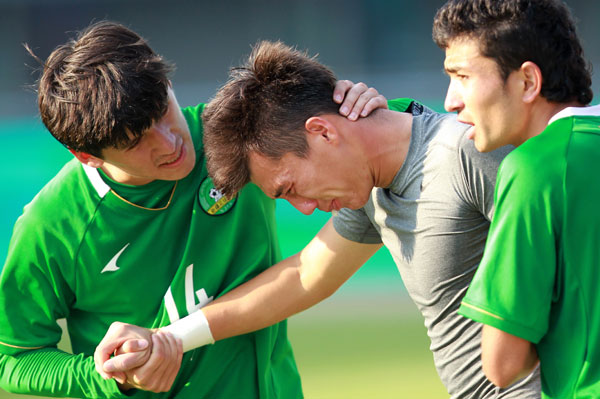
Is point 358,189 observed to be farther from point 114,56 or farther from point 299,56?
point 114,56

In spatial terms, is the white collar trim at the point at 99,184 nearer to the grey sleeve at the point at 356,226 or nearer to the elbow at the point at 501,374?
the grey sleeve at the point at 356,226

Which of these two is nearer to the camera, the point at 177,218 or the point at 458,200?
the point at 458,200

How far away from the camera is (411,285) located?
7.13 ft

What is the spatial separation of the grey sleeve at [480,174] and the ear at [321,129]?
1.24 feet

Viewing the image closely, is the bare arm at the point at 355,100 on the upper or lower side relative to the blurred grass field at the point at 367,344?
upper

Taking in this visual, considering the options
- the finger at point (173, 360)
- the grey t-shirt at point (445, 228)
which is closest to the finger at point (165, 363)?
the finger at point (173, 360)

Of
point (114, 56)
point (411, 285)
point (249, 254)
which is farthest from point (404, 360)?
point (114, 56)

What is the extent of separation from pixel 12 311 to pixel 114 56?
0.90 m

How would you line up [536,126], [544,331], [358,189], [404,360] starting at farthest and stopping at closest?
1. [404,360]
2. [358,189]
3. [536,126]
4. [544,331]

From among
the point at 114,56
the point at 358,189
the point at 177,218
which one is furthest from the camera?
the point at 177,218

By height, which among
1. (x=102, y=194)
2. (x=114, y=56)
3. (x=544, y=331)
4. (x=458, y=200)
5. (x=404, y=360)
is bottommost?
(x=404, y=360)

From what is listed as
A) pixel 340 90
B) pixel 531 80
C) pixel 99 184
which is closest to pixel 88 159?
pixel 99 184

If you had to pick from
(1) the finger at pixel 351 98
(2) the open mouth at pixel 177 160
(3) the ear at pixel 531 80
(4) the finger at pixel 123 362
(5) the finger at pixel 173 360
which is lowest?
(5) the finger at pixel 173 360

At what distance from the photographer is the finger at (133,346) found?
91.4 inches
